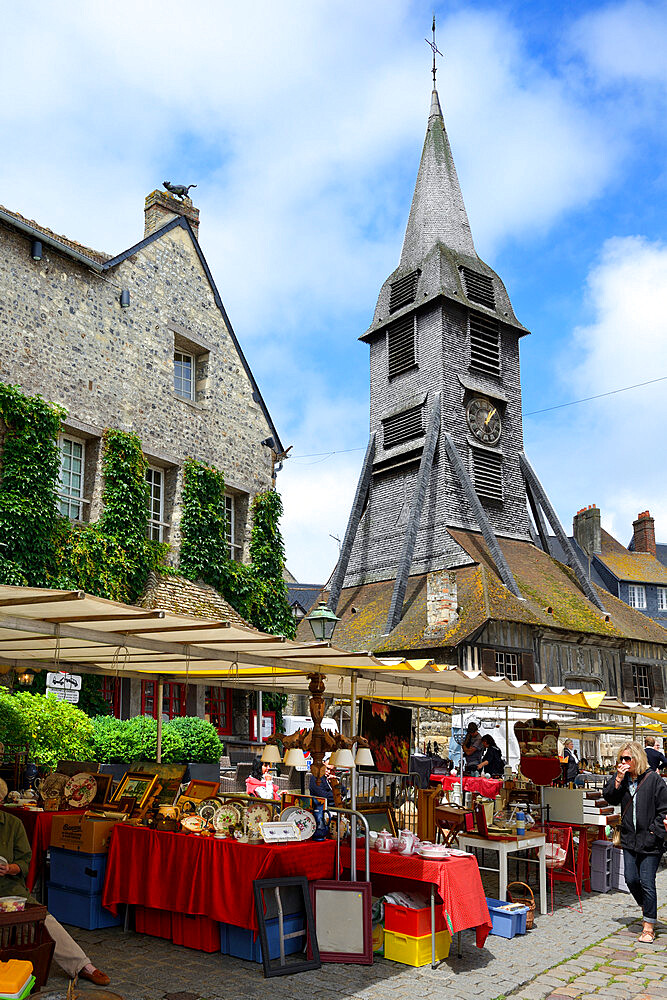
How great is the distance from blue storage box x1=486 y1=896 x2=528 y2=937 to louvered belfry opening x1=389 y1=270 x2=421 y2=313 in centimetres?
2357

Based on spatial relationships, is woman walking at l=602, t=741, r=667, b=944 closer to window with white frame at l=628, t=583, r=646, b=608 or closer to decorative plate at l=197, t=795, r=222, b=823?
decorative plate at l=197, t=795, r=222, b=823

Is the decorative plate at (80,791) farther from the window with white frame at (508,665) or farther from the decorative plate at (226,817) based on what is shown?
the window with white frame at (508,665)

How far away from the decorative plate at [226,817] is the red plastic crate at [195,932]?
0.63 meters

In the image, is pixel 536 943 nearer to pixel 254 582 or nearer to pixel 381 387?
pixel 254 582

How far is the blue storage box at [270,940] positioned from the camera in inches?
232

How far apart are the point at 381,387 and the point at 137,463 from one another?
15241 mm

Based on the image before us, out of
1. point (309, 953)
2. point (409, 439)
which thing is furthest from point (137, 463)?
point (409, 439)

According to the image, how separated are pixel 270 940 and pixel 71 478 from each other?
32.5 ft

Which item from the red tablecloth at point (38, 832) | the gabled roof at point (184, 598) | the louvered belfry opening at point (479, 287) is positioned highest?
the louvered belfry opening at point (479, 287)

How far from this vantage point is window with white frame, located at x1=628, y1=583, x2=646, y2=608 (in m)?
36.3

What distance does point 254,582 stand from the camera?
16.9m

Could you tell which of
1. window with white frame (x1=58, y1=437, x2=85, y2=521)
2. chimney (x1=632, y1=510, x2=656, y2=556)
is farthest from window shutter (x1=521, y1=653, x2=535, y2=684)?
chimney (x1=632, y1=510, x2=656, y2=556)

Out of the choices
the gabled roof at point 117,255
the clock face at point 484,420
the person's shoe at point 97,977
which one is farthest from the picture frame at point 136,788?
the clock face at point 484,420

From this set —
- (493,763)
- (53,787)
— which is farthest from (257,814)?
(493,763)
